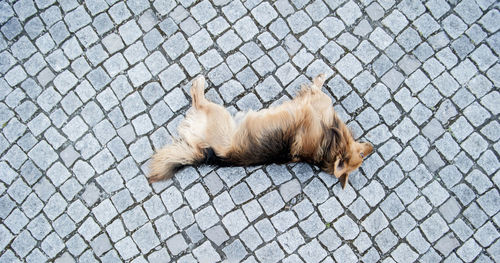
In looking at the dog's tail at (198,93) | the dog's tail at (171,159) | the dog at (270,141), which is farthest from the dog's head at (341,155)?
the dog's tail at (198,93)

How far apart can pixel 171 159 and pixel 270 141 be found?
1116 mm

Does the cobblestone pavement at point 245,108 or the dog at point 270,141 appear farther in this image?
the cobblestone pavement at point 245,108

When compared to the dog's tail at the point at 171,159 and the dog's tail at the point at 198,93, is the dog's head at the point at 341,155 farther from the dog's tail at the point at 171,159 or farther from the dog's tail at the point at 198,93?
the dog's tail at the point at 198,93

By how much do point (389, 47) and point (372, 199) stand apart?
1.86 metres

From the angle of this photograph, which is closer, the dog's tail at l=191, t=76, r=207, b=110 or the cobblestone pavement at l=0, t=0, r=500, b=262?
the dog's tail at l=191, t=76, r=207, b=110

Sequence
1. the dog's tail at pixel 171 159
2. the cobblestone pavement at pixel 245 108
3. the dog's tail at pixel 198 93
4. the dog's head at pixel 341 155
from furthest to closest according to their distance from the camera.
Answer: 1. the cobblestone pavement at pixel 245 108
2. the dog's tail at pixel 198 93
3. the dog's tail at pixel 171 159
4. the dog's head at pixel 341 155

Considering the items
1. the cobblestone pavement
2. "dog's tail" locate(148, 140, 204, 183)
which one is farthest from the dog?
the cobblestone pavement

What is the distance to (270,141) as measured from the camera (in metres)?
3.96

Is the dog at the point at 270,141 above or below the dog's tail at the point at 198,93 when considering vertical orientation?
below

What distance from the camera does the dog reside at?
3.94m

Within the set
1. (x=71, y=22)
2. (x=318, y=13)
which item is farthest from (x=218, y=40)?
(x=71, y=22)

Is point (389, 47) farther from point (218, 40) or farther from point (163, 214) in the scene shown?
point (163, 214)

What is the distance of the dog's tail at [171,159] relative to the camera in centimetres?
418

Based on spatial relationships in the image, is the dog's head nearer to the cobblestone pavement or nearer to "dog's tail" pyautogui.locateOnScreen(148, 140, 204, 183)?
the cobblestone pavement
